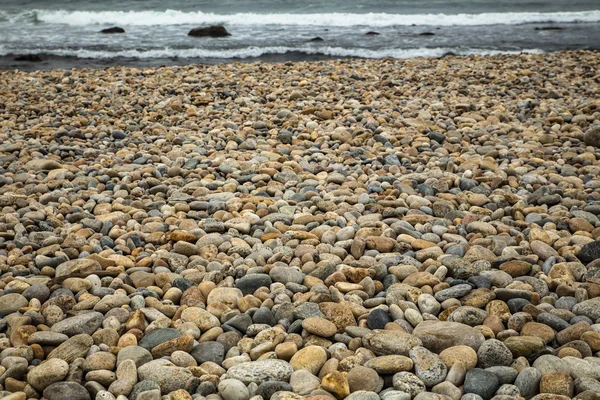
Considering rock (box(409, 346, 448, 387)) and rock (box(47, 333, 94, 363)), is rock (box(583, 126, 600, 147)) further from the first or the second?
rock (box(47, 333, 94, 363))

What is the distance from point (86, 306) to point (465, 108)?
14.3ft

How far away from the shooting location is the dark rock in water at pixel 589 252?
2.50 m

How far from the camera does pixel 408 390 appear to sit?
5.58ft

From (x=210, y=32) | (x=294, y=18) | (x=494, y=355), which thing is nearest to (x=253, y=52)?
(x=210, y=32)

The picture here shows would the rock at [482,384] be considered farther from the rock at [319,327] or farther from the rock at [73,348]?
the rock at [73,348]

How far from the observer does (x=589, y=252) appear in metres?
2.52

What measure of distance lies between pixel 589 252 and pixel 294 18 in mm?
16874

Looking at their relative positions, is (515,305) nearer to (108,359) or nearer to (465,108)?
(108,359)

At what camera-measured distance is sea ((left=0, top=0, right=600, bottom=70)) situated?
36.9 ft

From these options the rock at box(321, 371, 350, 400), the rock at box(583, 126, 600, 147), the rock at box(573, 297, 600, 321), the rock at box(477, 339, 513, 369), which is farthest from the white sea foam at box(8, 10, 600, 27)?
the rock at box(321, 371, 350, 400)

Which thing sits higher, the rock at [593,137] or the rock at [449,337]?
the rock at [593,137]

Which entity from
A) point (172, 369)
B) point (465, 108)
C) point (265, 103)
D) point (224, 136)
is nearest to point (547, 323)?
point (172, 369)

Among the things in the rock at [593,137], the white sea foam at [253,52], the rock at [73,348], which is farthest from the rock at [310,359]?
the white sea foam at [253,52]

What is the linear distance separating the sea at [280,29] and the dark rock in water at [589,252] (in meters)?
8.82
